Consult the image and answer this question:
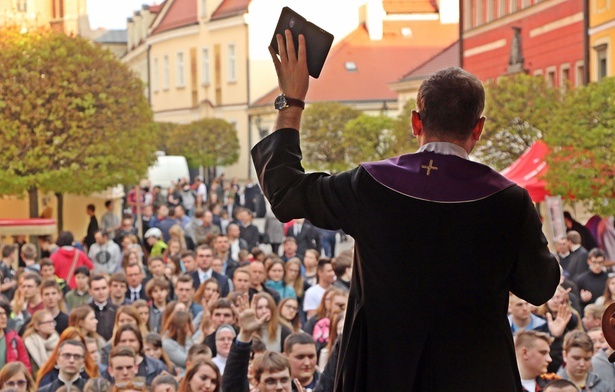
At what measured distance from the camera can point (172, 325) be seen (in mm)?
12391

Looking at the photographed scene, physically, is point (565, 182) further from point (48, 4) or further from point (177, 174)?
point (48, 4)

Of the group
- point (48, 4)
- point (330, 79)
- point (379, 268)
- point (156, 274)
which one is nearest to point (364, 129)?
point (330, 79)

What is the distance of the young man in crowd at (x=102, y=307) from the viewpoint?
44.5 feet

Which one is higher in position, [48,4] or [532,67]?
[48,4]

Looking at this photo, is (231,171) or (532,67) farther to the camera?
(231,171)

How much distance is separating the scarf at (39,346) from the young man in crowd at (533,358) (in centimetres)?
445

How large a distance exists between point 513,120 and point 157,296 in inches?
577

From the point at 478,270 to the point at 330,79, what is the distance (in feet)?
212

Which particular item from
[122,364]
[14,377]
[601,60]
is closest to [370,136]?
[601,60]

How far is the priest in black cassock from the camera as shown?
378 cm

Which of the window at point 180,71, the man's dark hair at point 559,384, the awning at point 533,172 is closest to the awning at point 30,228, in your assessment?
the awning at point 533,172

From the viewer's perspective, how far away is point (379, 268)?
3.80m

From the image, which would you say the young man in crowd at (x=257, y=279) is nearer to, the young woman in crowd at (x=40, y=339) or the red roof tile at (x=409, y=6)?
the young woman in crowd at (x=40, y=339)

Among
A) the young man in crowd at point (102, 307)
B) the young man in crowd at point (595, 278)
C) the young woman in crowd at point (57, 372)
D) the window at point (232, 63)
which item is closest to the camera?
the young woman in crowd at point (57, 372)
